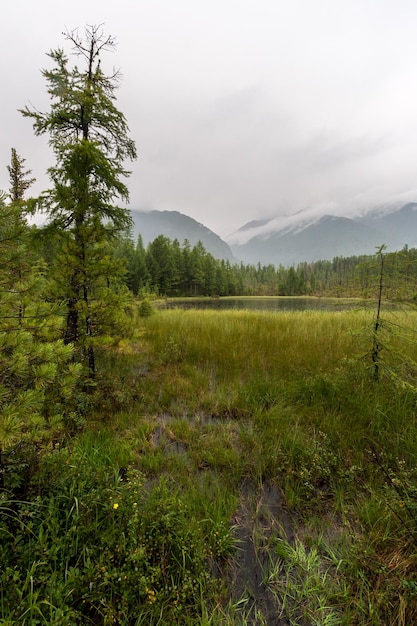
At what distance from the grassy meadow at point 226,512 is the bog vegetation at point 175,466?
0.05 ft

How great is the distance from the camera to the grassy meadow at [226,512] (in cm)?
153

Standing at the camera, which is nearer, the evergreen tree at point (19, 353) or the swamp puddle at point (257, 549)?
the swamp puddle at point (257, 549)

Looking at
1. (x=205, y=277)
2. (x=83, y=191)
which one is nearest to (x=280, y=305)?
(x=83, y=191)

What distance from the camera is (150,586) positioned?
1592mm

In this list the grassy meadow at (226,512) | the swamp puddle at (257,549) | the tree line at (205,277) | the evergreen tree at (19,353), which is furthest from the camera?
the tree line at (205,277)

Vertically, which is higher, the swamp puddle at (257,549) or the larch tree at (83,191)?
the larch tree at (83,191)

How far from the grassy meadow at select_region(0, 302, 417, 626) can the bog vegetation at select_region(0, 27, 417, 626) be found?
0.02 meters

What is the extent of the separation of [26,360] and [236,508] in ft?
7.94

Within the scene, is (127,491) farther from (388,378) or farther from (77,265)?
(388,378)

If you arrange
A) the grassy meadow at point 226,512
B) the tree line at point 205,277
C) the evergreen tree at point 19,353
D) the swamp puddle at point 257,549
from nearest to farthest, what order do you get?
the grassy meadow at point 226,512 → the swamp puddle at point 257,549 → the evergreen tree at point 19,353 → the tree line at point 205,277

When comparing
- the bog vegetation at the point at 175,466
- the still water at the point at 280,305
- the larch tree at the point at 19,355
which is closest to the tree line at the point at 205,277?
the bog vegetation at the point at 175,466

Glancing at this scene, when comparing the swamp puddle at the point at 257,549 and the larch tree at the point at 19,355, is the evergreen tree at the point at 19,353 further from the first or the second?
the swamp puddle at the point at 257,549

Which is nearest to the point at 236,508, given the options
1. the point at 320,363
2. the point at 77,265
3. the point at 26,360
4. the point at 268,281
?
the point at 26,360

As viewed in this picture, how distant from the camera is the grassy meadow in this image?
1533mm
